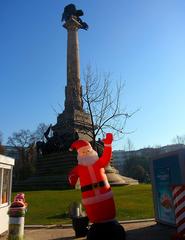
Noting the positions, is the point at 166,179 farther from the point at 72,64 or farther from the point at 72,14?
the point at 72,14

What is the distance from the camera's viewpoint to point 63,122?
40281 mm

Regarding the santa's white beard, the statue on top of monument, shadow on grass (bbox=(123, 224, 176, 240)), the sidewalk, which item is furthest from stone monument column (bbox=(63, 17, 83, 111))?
the santa's white beard

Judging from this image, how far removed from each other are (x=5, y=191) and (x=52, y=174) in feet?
81.2

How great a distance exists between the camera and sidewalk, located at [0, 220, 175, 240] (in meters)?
10.2

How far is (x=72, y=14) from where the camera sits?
46312 millimetres

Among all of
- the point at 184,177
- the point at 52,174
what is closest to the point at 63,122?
the point at 52,174

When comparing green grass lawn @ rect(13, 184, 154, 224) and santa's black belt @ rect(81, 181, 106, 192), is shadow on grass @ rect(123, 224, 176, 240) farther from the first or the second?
green grass lawn @ rect(13, 184, 154, 224)

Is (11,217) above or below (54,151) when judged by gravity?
below

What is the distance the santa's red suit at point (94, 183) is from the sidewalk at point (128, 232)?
3.23 meters

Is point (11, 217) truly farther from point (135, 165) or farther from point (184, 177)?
point (135, 165)

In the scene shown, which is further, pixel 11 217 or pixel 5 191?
pixel 5 191

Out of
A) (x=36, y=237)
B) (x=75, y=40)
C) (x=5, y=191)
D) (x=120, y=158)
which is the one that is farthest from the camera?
(x=120, y=158)

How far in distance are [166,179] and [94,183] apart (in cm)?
465

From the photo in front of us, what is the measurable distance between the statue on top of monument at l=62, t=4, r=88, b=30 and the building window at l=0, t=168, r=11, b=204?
3620 cm
